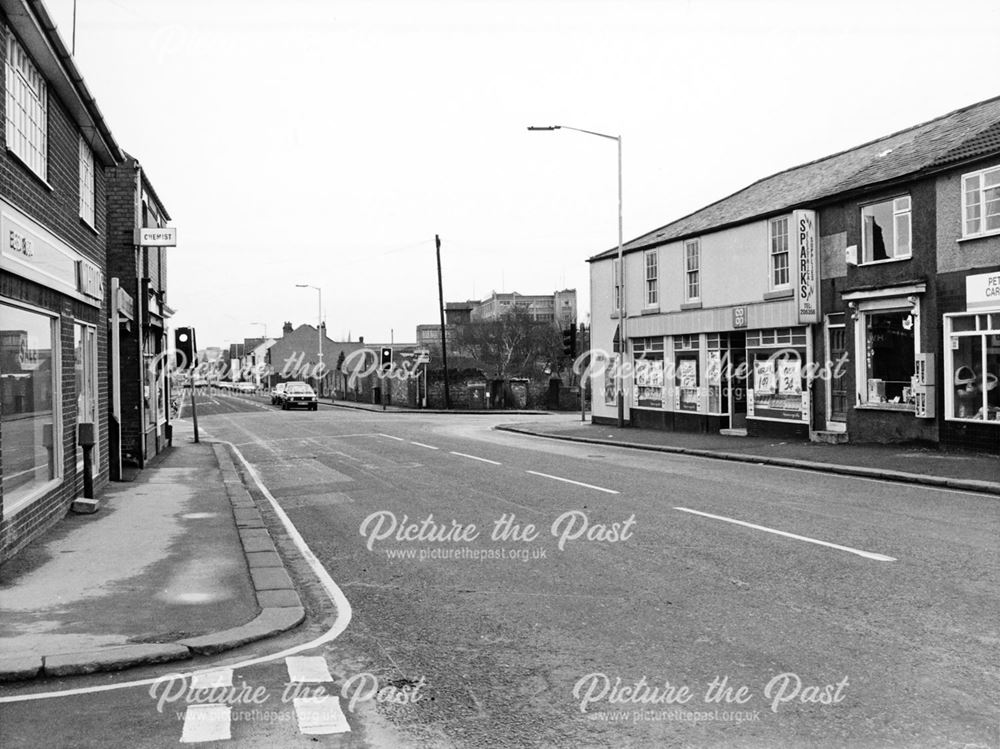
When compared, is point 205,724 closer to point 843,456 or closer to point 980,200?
point 843,456

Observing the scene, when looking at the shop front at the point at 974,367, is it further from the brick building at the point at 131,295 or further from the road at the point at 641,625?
the brick building at the point at 131,295

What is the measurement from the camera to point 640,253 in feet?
97.6

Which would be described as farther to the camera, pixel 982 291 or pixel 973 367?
pixel 973 367

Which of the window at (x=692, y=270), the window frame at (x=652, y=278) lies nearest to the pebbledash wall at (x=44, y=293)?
the window at (x=692, y=270)

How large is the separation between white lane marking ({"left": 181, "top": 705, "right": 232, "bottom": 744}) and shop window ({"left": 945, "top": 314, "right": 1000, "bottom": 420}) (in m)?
16.3

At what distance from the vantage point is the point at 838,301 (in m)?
21.4

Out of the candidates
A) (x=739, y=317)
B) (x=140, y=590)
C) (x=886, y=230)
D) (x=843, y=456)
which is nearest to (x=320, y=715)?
(x=140, y=590)

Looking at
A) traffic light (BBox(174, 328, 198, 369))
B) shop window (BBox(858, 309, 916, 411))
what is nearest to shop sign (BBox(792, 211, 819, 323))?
shop window (BBox(858, 309, 916, 411))

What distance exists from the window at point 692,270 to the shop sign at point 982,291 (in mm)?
9523

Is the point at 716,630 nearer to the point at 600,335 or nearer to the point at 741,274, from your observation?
the point at 741,274

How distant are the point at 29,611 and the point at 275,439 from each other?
20.8 meters

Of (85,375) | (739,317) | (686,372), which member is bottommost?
(686,372)

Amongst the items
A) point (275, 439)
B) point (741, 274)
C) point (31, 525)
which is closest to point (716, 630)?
point (31, 525)

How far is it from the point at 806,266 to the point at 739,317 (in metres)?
3.21
